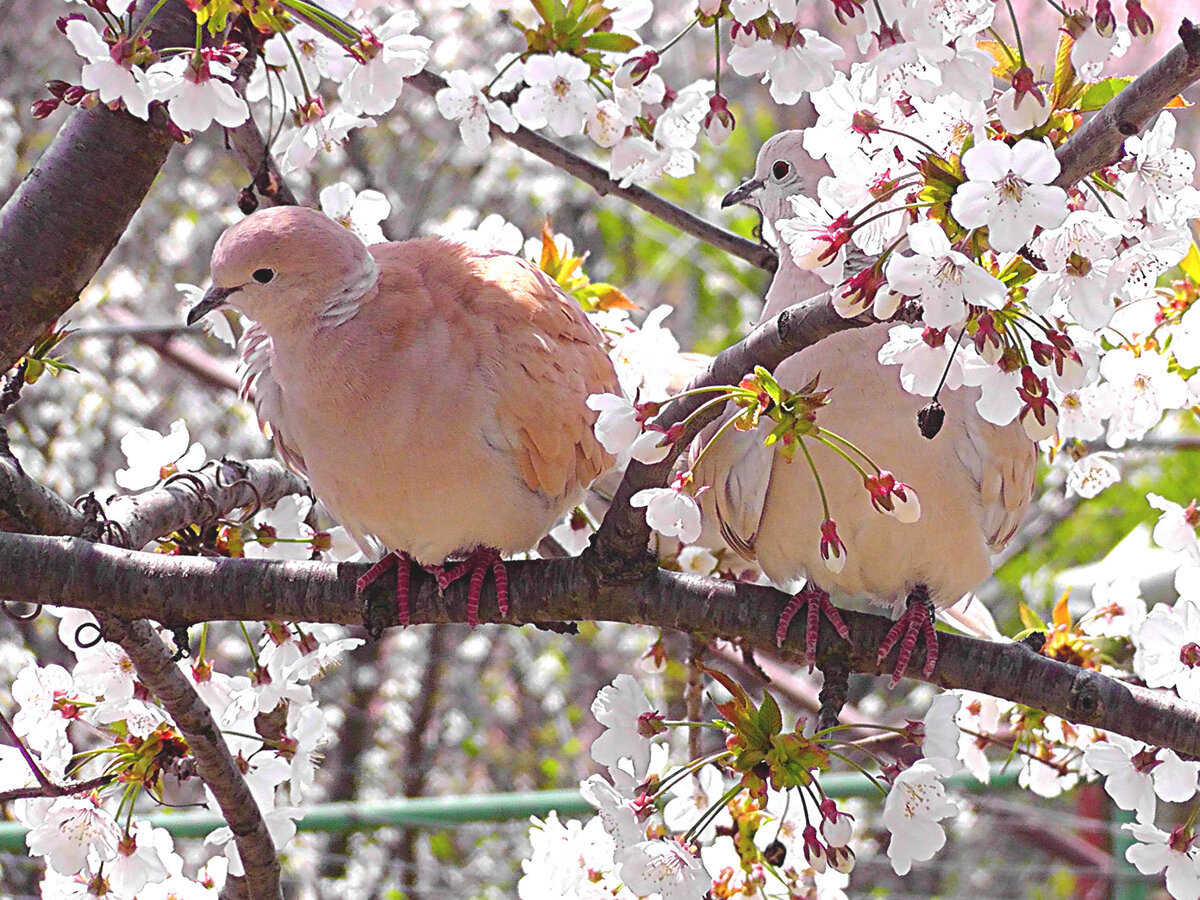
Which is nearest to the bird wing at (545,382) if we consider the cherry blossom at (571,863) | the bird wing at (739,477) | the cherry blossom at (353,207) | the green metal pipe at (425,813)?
the bird wing at (739,477)

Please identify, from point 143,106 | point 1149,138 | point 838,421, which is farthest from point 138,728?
point 1149,138

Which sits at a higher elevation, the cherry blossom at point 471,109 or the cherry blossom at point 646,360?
the cherry blossom at point 471,109

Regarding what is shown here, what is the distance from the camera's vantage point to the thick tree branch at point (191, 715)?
1229 millimetres

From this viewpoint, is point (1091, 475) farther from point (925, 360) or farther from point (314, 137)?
point (314, 137)

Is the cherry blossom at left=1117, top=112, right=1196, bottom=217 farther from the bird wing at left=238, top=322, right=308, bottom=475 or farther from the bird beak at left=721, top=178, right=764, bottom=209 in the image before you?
the bird wing at left=238, top=322, right=308, bottom=475

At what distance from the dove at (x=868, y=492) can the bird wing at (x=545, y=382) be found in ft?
0.40

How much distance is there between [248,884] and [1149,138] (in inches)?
41.1

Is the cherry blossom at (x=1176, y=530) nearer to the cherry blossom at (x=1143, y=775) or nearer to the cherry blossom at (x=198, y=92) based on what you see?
the cherry blossom at (x=1143, y=775)

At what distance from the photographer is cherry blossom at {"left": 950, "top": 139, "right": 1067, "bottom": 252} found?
77cm

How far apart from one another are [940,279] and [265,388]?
88 cm

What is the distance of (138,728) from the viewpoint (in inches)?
52.1

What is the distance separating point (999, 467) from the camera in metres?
1.41

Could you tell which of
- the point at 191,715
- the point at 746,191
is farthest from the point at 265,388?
the point at 746,191

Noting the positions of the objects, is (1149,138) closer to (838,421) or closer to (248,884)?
(838,421)
